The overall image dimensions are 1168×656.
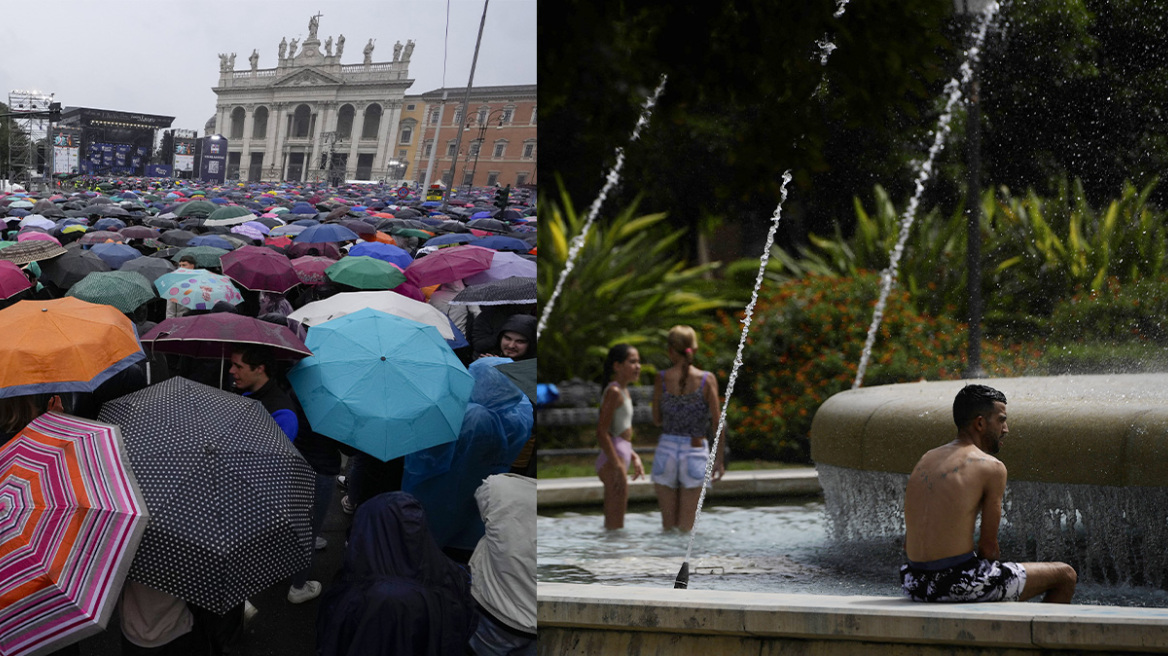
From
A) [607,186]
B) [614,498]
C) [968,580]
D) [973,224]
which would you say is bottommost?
[614,498]

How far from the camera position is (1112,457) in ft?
10.4

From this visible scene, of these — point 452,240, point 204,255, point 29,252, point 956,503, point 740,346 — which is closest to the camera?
point 956,503

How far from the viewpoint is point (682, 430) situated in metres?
4.42

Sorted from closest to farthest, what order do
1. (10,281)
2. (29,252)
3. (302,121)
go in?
(10,281)
(29,252)
(302,121)

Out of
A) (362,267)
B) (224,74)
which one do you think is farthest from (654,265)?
(224,74)

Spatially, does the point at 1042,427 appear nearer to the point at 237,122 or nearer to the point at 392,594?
the point at 392,594

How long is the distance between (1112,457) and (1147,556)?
0.43 m

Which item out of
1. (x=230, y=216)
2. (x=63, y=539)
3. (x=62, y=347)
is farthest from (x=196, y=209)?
(x=63, y=539)

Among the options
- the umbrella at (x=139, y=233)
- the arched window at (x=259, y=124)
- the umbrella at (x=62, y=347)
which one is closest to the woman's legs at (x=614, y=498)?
the umbrella at (x=62, y=347)

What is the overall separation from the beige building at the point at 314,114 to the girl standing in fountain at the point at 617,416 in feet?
17.5

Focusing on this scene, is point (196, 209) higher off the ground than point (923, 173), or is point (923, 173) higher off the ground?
point (923, 173)

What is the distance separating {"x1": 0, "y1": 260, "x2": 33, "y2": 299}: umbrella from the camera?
6.65 meters

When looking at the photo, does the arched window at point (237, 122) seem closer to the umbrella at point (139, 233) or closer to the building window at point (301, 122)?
the building window at point (301, 122)

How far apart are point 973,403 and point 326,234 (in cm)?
849
